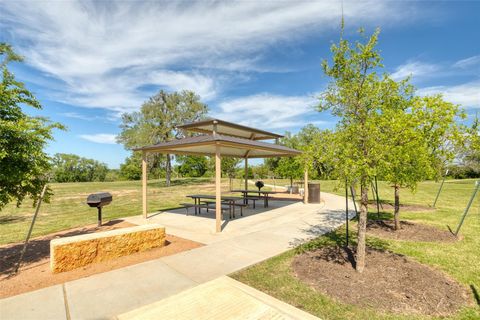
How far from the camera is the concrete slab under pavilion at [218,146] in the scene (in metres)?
8.10

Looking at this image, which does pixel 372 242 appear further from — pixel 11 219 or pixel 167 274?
pixel 11 219

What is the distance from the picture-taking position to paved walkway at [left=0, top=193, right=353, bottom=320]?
12.0ft

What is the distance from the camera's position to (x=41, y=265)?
5.43 m

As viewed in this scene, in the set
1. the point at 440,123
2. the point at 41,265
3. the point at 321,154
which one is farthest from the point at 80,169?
the point at 440,123

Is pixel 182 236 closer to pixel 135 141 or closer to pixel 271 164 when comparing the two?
pixel 135 141

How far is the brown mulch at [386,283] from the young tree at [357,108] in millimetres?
432

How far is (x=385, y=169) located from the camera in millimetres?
4109

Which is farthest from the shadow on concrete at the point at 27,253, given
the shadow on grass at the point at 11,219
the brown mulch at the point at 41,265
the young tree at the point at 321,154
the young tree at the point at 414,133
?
the young tree at the point at 414,133

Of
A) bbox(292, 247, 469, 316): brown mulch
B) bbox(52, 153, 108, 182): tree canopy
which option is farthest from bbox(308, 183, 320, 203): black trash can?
bbox(52, 153, 108, 182): tree canopy

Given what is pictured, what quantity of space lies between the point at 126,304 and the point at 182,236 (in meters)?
4.01

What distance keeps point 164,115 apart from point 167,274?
84.6 ft

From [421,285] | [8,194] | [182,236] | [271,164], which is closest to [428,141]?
[421,285]

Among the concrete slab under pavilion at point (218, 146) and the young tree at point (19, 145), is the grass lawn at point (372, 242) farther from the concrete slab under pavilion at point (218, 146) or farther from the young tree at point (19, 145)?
the young tree at point (19, 145)

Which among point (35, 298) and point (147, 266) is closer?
point (35, 298)
